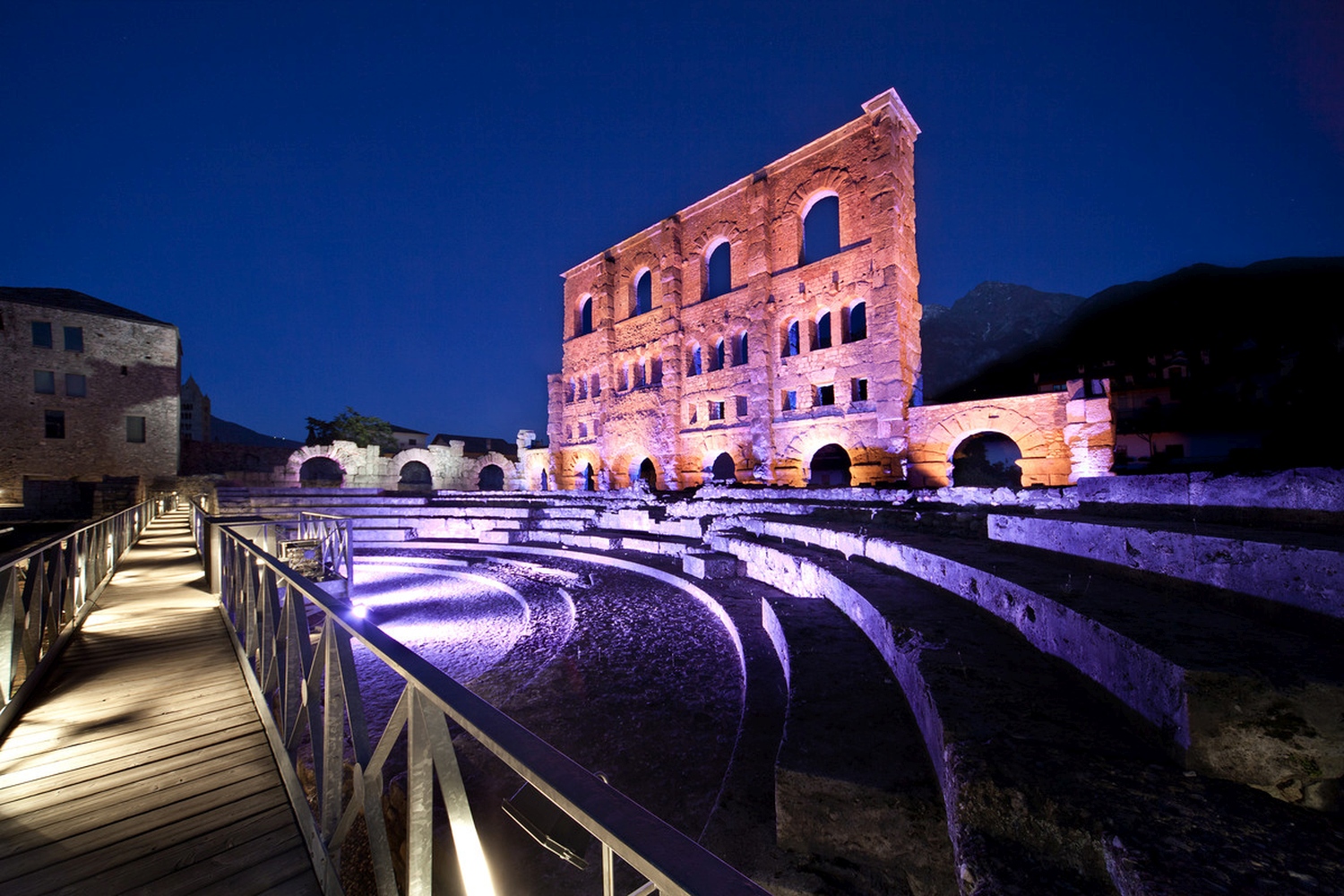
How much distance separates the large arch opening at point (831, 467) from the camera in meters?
26.6

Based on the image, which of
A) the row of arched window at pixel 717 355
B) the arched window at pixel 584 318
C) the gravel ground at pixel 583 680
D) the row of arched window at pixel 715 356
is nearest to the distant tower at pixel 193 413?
the arched window at pixel 584 318

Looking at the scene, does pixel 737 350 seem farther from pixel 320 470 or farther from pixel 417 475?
pixel 320 470

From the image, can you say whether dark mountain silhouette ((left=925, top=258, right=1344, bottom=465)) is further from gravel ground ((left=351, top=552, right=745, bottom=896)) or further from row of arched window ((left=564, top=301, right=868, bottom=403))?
gravel ground ((left=351, top=552, right=745, bottom=896))

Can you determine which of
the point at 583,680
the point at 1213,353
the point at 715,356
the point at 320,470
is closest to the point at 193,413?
the point at 320,470

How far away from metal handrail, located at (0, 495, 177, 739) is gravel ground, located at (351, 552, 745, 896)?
76.4 inches

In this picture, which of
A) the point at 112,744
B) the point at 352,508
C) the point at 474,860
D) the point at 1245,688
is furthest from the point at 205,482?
the point at 1245,688

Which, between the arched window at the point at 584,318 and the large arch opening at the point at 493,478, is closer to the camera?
the arched window at the point at 584,318

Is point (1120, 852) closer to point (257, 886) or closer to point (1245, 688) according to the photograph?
point (1245, 688)

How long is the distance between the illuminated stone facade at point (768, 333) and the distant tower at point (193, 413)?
34687 mm

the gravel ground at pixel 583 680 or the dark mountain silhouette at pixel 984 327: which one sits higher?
the dark mountain silhouette at pixel 984 327

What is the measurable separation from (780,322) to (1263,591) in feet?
53.1

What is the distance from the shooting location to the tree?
3047 centimetres

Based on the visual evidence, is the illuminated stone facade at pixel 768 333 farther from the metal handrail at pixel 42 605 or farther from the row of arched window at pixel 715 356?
the metal handrail at pixel 42 605

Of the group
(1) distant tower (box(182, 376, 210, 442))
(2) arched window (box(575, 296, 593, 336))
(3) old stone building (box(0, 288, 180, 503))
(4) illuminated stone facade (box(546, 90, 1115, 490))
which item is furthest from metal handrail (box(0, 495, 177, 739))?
(1) distant tower (box(182, 376, 210, 442))
